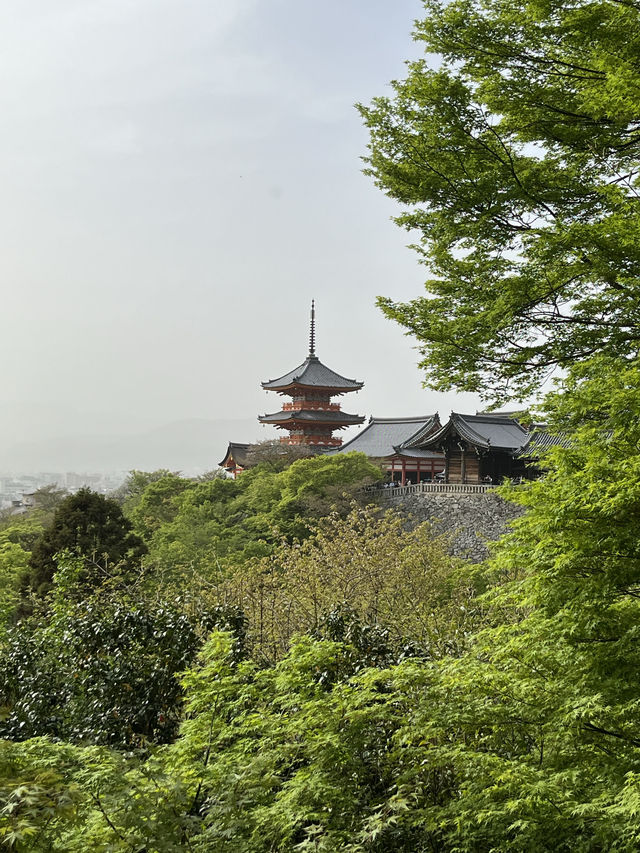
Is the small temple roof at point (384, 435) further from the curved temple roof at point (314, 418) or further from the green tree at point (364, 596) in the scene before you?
the green tree at point (364, 596)

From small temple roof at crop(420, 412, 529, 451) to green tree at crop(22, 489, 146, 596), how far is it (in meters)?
12.3

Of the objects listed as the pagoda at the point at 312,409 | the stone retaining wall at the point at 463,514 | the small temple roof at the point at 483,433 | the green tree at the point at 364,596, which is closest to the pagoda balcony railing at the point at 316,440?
the pagoda at the point at 312,409

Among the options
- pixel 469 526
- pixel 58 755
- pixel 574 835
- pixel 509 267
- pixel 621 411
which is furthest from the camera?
pixel 469 526

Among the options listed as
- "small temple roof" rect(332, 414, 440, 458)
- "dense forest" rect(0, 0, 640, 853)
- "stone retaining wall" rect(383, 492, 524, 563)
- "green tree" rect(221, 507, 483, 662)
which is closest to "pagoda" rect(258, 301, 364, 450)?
"small temple roof" rect(332, 414, 440, 458)

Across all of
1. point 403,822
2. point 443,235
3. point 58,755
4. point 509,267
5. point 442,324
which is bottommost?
point 403,822

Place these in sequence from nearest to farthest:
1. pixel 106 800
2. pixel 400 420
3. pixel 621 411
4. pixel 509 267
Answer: pixel 106 800
pixel 621 411
pixel 509 267
pixel 400 420

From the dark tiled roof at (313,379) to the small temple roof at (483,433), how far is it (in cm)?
866

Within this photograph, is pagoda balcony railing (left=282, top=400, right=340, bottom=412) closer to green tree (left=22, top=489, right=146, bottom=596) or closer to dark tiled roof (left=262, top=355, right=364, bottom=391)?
dark tiled roof (left=262, top=355, right=364, bottom=391)

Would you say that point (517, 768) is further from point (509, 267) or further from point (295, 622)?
point (295, 622)

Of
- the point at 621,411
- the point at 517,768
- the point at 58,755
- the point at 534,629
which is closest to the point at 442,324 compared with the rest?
the point at 621,411

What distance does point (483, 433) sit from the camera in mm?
23688

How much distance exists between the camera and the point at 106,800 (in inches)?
101

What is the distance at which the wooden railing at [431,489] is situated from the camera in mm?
21062

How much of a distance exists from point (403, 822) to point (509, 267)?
4104 mm
